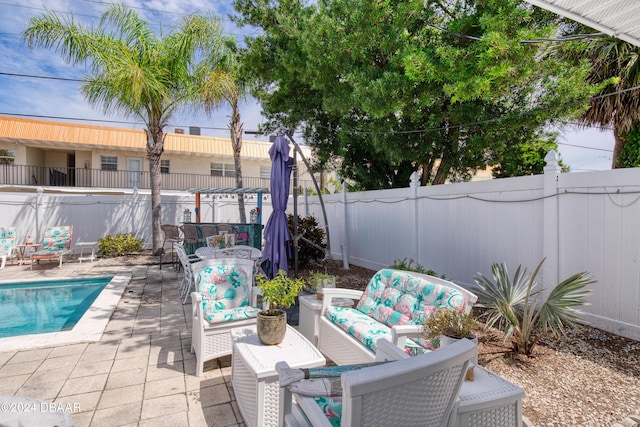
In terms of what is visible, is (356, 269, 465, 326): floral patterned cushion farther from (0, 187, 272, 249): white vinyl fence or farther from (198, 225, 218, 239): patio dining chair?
(0, 187, 272, 249): white vinyl fence

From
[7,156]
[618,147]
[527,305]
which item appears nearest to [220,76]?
[527,305]

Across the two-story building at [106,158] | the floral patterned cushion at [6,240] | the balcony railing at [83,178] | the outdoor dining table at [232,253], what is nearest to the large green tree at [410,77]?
the outdoor dining table at [232,253]

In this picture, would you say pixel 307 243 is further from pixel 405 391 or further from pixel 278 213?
pixel 405 391

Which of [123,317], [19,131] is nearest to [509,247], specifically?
[123,317]

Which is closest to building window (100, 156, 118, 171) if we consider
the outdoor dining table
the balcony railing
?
the balcony railing

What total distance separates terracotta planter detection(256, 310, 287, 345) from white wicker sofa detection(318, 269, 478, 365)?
0.70 meters

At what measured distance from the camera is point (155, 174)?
11.5 m

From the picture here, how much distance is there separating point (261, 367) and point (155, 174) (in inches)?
407

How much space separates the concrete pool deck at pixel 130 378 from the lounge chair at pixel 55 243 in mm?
5793

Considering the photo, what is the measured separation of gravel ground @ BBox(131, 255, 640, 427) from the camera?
9.10 feet

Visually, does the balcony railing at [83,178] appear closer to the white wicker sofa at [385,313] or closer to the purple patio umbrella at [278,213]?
the purple patio umbrella at [278,213]

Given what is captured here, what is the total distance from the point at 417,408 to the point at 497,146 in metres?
7.91

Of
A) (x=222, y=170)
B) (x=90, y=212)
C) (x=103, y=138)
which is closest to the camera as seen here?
(x=90, y=212)

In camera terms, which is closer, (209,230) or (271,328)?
(271,328)
